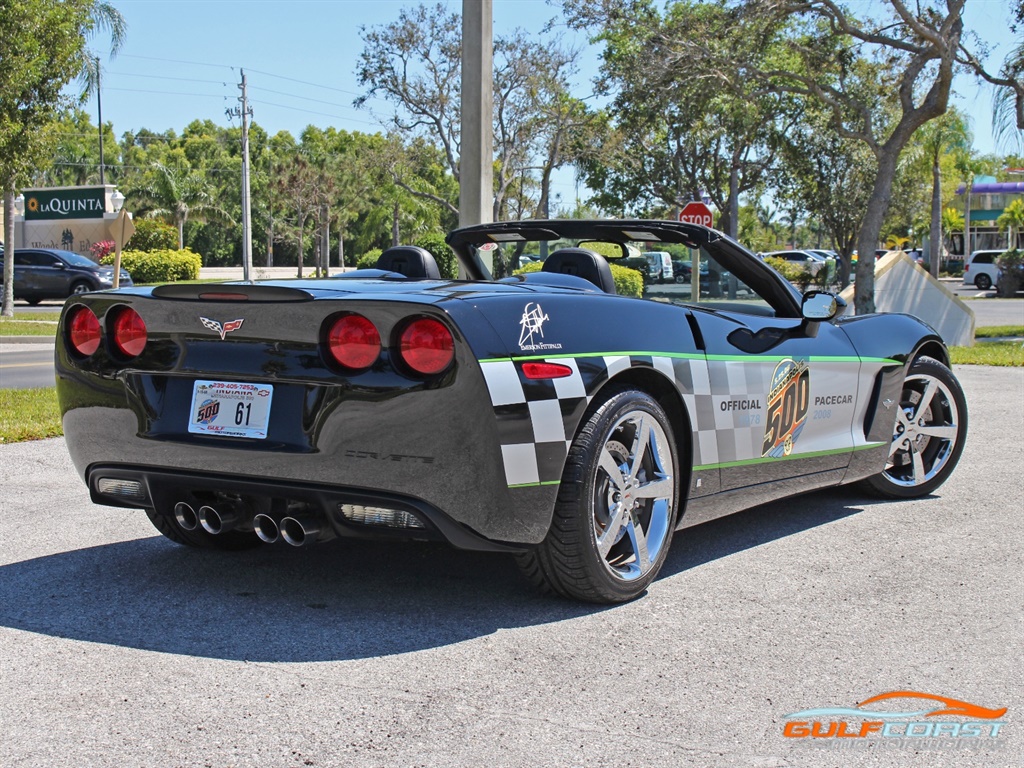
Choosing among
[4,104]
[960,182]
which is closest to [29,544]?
[4,104]

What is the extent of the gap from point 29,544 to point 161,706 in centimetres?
214

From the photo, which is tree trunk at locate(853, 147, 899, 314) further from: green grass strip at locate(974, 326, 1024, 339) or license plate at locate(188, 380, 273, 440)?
license plate at locate(188, 380, 273, 440)

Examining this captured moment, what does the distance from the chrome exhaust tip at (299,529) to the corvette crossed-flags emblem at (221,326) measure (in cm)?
63

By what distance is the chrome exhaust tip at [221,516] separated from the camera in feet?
12.5

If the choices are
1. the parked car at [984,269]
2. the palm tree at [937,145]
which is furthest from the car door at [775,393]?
the parked car at [984,269]

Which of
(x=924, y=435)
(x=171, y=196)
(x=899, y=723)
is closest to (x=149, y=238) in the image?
(x=171, y=196)

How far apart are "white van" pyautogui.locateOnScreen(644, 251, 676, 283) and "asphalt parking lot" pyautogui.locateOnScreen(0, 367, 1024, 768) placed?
114 cm

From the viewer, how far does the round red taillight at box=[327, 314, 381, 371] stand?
3557 millimetres

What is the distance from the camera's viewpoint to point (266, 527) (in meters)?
3.77

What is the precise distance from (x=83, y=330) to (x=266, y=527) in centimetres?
103

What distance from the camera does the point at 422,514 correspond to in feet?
11.4

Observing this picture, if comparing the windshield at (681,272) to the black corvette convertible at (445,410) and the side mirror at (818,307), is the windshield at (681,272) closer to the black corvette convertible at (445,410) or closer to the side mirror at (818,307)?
the black corvette convertible at (445,410)

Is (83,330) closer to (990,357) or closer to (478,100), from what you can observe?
(478,100)

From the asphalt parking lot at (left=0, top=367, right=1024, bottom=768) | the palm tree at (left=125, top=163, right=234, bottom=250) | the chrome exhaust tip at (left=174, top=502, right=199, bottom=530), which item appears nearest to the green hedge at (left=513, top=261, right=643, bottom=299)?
the asphalt parking lot at (left=0, top=367, right=1024, bottom=768)
